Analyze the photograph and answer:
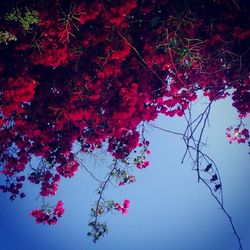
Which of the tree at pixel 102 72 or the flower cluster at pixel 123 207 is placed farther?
the flower cluster at pixel 123 207

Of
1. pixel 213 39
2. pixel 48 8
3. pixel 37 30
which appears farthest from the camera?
pixel 213 39

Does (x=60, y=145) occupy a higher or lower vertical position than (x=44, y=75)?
lower

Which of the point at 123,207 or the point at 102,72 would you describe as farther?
the point at 123,207

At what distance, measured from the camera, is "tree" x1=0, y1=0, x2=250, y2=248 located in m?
3.79

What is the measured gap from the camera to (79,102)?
5059 mm

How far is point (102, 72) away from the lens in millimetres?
4625

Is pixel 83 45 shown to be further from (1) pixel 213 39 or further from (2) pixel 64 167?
(2) pixel 64 167

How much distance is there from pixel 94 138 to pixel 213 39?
2787 mm

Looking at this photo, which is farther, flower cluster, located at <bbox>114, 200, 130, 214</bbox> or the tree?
flower cluster, located at <bbox>114, 200, 130, 214</bbox>

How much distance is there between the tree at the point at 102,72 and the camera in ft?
12.4

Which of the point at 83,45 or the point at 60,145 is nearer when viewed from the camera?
the point at 83,45

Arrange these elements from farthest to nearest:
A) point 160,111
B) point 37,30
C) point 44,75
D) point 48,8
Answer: point 160,111
point 44,75
point 37,30
point 48,8

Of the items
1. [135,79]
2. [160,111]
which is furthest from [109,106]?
[160,111]

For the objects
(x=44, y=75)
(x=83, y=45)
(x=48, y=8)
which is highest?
(x=44, y=75)
